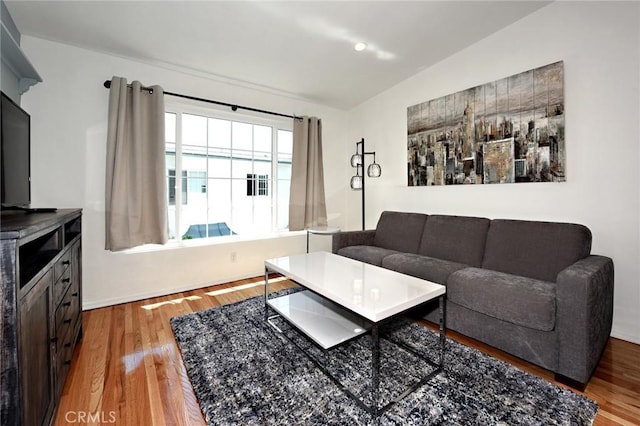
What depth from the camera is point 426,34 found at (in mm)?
2482

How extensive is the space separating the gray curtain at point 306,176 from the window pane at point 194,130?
1.15m

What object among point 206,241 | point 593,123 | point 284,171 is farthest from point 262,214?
point 593,123

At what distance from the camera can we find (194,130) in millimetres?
3201

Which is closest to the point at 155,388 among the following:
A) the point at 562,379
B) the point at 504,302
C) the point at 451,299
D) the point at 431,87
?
the point at 451,299

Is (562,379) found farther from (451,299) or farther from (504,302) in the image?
(451,299)

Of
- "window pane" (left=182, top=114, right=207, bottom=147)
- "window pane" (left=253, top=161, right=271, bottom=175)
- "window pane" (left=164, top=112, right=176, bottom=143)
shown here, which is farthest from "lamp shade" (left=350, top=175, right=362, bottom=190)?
"window pane" (left=164, top=112, right=176, bottom=143)

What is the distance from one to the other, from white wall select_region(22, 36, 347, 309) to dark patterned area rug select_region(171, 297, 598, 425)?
1125 millimetres

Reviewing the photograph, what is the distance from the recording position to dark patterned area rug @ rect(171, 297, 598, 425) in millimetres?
1301

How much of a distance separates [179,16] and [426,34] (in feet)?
6.89

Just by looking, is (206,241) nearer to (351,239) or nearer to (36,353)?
(351,239)

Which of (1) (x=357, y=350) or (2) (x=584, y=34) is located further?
(2) (x=584, y=34)

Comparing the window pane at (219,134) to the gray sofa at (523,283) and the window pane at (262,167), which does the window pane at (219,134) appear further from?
the gray sofa at (523,283)

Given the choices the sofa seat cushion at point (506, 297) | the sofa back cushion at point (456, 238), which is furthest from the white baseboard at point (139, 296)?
the sofa seat cushion at point (506, 297)

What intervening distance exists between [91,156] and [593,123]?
4.24m
